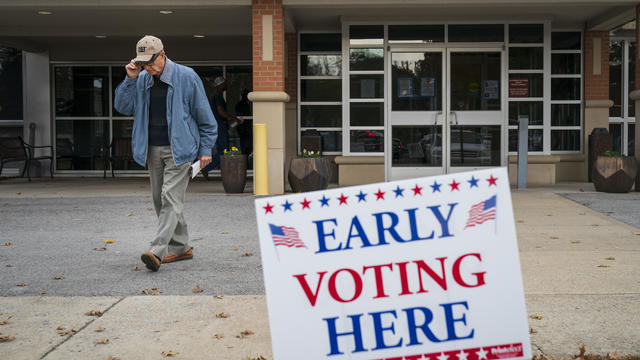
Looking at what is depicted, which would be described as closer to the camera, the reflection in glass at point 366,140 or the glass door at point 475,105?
the glass door at point 475,105

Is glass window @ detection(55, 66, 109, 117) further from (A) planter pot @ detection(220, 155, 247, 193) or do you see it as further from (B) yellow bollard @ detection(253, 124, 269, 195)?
(B) yellow bollard @ detection(253, 124, 269, 195)

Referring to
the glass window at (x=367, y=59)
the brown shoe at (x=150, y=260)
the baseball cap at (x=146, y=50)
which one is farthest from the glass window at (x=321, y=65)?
Result: the brown shoe at (x=150, y=260)

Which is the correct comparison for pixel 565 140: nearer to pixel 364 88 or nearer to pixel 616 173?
pixel 616 173

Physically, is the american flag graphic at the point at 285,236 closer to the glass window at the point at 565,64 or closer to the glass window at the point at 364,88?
the glass window at the point at 364,88

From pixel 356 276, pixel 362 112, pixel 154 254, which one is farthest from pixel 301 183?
pixel 356 276

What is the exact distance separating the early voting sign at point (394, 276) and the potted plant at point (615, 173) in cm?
975

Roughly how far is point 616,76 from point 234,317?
14.3 metres

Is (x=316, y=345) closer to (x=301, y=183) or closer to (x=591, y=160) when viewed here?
(x=301, y=183)

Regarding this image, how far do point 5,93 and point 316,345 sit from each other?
55.1 ft

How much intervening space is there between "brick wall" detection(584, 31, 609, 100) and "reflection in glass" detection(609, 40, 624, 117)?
202 centimetres

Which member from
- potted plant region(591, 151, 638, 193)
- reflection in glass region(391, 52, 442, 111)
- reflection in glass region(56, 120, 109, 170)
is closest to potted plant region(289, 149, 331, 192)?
reflection in glass region(391, 52, 442, 111)

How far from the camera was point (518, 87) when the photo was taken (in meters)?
13.8

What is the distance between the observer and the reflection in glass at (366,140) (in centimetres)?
1373

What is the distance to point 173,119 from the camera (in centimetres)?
Result: 589
